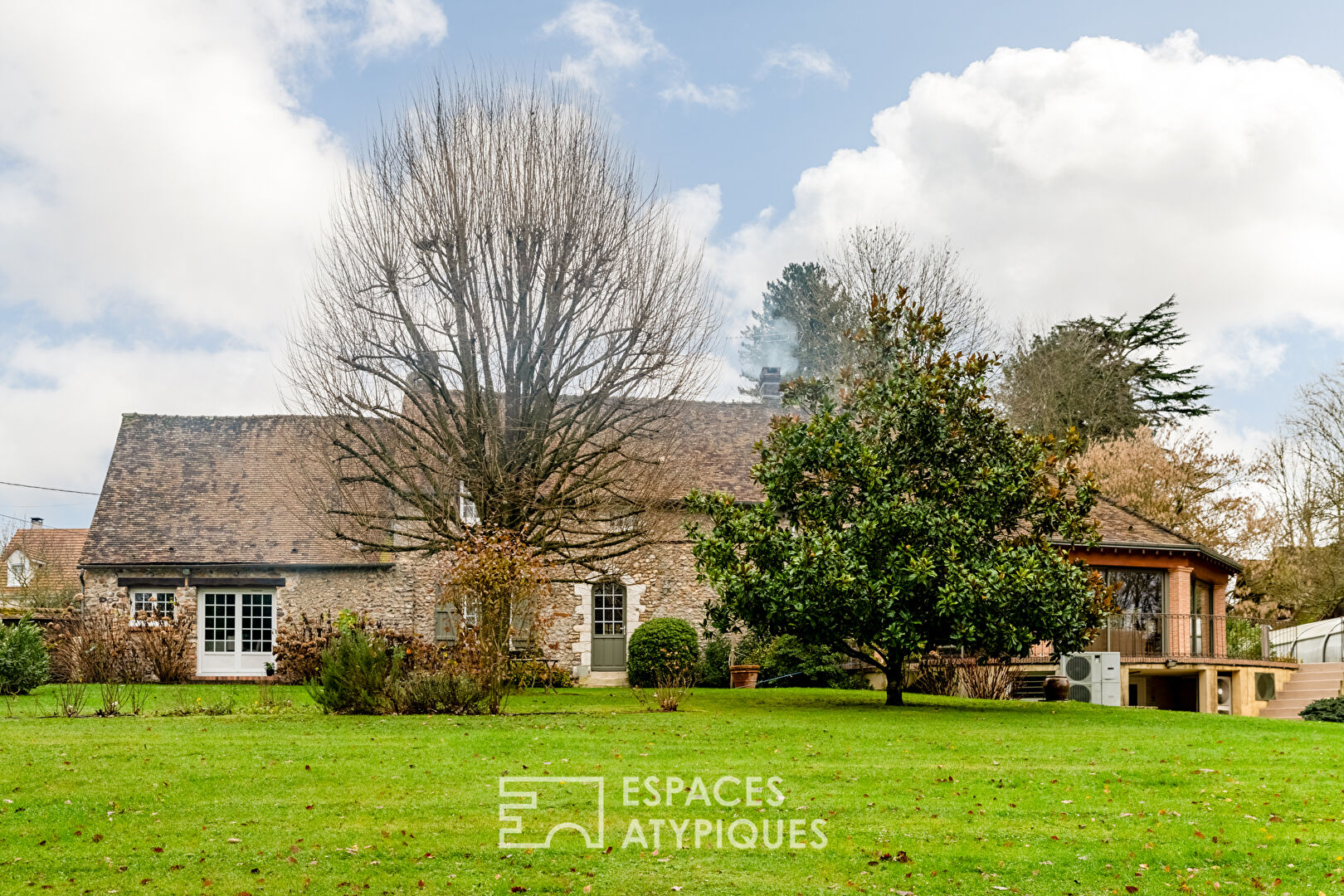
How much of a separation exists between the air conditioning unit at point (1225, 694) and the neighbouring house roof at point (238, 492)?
2536mm

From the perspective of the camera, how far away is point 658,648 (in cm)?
2341

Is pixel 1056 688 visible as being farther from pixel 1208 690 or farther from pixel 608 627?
pixel 608 627

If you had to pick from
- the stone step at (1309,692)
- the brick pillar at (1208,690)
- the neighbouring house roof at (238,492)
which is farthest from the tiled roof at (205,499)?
the stone step at (1309,692)

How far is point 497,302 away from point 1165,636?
15.7m

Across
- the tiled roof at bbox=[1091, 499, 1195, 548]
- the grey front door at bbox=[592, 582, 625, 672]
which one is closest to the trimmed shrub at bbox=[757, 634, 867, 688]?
the grey front door at bbox=[592, 582, 625, 672]

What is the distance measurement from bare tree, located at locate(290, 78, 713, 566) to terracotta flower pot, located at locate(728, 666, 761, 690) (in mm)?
6327

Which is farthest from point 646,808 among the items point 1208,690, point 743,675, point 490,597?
point 1208,690

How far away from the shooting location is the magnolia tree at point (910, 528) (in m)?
16.0

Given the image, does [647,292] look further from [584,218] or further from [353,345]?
[353,345]

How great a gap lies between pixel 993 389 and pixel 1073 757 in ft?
92.2

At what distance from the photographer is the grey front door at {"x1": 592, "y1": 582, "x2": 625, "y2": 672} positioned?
83.6ft

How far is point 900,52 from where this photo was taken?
15.1 metres

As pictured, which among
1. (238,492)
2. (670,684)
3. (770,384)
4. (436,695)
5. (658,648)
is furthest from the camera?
(770,384)

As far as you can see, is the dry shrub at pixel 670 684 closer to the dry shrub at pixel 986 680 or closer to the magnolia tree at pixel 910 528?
the magnolia tree at pixel 910 528
